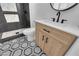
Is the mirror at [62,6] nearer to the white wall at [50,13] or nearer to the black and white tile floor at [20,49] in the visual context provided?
→ the white wall at [50,13]

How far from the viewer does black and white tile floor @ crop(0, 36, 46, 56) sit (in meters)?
1.36

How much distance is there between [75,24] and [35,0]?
3.03 feet

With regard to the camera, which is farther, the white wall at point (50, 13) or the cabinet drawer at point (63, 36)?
the white wall at point (50, 13)

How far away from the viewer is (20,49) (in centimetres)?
149

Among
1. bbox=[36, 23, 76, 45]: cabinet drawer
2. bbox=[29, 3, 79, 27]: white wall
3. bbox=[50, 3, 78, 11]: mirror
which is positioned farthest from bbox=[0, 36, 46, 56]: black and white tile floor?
bbox=[50, 3, 78, 11]: mirror

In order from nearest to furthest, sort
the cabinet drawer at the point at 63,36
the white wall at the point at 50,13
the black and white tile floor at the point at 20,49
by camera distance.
A: 1. the cabinet drawer at the point at 63,36
2. the white wall at the point at 50,13
3. the black and white tile floor at the point at 20,49

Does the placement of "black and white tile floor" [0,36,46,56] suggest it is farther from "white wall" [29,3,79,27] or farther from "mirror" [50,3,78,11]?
"mirror" [50,3,78,11]

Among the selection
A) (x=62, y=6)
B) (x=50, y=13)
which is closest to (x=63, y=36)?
(x=62, y=6)

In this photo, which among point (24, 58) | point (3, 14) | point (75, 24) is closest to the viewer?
point (24, 58)

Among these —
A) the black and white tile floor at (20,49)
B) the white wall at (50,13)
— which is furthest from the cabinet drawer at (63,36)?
the black and white tile floor at (20,49)

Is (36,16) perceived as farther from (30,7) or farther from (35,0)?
(35,0)

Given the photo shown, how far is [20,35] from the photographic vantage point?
2.04 m

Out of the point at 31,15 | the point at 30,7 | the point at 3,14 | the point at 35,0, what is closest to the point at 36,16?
the point at 31,15

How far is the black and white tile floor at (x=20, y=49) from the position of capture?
1.36 meters
